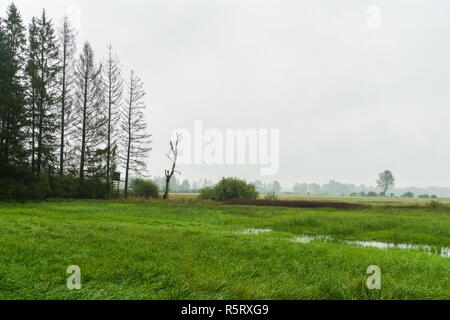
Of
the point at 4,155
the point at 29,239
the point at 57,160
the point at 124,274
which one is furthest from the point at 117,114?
the point at 124,274

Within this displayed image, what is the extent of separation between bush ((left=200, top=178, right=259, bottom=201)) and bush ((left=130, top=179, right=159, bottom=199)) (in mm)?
6585

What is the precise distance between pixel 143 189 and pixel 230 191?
11.3 metres

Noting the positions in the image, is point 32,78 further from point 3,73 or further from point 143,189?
point 143,189

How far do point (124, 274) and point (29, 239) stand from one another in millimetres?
4043

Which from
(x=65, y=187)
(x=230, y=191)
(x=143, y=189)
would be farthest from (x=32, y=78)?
(x=230, y=191)

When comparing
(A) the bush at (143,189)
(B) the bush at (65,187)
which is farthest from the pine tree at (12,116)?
(A) the bush at (143,189)

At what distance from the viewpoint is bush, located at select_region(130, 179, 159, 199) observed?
3397 cm

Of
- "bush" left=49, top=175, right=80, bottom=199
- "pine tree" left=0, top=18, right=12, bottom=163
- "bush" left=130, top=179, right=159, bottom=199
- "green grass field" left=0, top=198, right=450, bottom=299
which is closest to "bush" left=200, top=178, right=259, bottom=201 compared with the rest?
"bush" left=130, top=179, right=159, bottom=199

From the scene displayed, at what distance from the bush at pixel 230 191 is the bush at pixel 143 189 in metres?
6.58

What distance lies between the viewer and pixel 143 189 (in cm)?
3400

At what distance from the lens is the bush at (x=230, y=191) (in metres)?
35.6

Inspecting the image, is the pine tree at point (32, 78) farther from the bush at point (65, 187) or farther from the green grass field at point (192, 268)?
the green grass field at point (192, 268)
